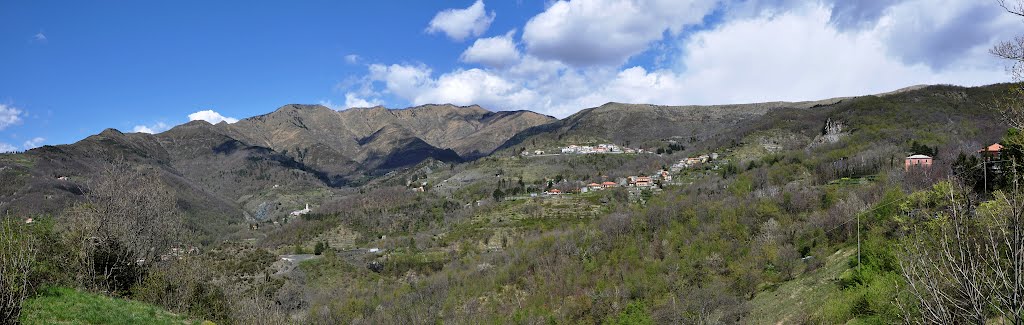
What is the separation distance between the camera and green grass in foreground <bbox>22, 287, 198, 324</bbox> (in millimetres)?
16609

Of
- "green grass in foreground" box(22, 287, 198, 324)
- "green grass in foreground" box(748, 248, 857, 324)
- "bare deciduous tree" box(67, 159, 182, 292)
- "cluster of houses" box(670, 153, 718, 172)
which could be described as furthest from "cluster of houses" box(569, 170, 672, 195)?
"green grass in foreground" box(22, 287, 198, 324)

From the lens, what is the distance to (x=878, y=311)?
2964cm

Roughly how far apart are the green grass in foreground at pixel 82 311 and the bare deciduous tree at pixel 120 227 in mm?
10149

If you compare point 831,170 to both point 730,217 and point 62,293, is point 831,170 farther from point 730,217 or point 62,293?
point 62,293

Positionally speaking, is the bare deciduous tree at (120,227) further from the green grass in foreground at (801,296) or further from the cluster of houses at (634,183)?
the cluster of houses at (634,183)

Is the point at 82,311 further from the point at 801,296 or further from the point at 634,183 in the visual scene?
the point at 634,183

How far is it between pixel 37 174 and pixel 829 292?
10115 inches

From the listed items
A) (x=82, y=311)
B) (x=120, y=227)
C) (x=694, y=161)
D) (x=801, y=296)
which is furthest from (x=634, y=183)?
(x=82, y=311)

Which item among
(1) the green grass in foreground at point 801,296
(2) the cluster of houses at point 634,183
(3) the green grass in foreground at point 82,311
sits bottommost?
(2) the cluster of houses at point 634,183

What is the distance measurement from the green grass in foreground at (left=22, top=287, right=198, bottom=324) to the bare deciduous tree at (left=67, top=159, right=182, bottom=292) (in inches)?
400

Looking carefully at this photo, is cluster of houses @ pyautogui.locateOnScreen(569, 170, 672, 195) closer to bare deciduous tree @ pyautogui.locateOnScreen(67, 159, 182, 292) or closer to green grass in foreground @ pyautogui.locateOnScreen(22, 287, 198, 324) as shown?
bare deciduous tree @ pyautogui.locateOnScreen(67, 159, 182, 292)

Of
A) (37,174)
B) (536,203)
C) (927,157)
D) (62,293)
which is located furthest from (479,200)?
(37,174)

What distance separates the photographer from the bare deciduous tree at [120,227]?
30.4 m

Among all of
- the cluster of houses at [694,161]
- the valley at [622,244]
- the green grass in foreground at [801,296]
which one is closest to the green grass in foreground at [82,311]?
the valley at [622,244]
